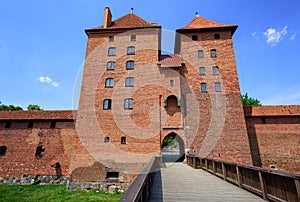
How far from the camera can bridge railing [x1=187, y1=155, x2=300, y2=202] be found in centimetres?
304

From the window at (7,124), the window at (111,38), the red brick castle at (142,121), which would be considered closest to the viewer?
the red brick castle at (142,121)

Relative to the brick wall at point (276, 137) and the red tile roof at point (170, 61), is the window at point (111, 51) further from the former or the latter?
the brick wall at point (276, 137)

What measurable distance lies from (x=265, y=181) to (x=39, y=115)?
60.6 feet

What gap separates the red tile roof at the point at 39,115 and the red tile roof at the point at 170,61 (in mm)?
10709

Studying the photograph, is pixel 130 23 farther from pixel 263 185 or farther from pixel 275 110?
pixel 263 185

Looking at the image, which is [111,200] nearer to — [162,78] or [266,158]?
[162,78]

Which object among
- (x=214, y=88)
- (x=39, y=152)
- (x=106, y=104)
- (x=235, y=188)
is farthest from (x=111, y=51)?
(x=235, y=188)

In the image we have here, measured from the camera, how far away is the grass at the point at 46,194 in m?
11.7

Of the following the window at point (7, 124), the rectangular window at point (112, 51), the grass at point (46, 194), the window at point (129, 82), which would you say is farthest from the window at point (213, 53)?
the window at point (7, 124)

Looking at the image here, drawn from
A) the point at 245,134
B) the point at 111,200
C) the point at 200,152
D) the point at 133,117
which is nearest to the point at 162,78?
the point at 133,117

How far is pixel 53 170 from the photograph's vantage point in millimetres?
14555

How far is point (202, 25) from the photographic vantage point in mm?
18672

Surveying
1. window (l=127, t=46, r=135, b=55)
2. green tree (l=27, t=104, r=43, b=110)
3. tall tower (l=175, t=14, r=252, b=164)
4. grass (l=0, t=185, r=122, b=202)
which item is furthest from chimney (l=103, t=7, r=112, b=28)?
green tree (l=27, t=104, r=43, b=110)

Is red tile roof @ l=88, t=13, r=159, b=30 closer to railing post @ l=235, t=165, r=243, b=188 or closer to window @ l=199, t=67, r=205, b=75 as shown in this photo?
window @ l=199, t=67, r=205, b=75
